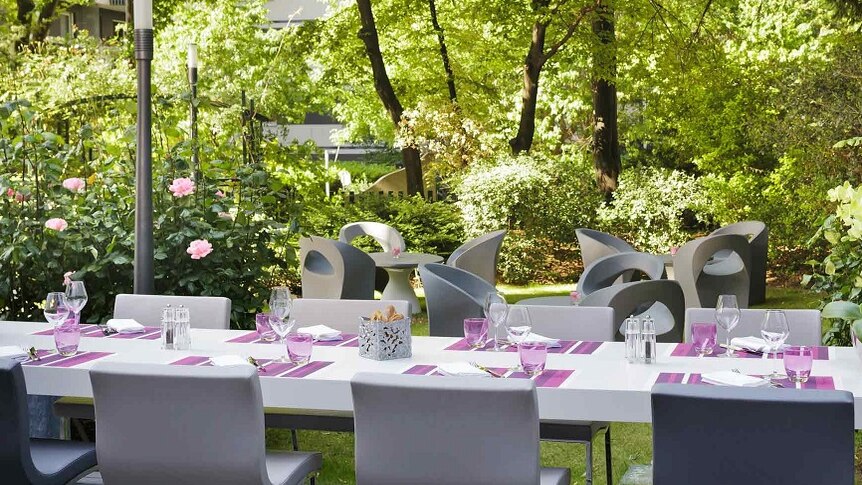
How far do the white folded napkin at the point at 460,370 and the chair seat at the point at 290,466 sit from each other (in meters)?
0.52

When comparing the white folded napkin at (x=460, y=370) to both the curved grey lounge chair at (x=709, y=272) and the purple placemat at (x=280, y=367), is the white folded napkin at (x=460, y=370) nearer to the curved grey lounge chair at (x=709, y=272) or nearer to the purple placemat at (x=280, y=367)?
the purple placemat at (x=280, y=367)

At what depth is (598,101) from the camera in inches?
580

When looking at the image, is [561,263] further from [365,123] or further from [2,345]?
[365,123]

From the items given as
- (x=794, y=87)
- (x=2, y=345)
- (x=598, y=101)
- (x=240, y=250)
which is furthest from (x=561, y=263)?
(x=2, y=345)

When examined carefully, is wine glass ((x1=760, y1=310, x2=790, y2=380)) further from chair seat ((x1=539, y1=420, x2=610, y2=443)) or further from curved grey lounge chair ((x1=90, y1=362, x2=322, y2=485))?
curved grey lounge chair ((x1=90, y1=362, x2=322, y2=485))

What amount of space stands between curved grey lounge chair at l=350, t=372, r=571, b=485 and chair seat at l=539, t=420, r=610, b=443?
1.09 m

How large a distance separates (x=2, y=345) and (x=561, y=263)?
987 cm

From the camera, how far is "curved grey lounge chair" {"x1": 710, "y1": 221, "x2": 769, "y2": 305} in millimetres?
10406

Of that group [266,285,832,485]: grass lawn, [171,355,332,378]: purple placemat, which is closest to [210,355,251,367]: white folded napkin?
[171,355,332,378]: purple placemat

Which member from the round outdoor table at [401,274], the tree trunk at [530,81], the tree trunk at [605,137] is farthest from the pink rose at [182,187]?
the tree trunk at [605,137]

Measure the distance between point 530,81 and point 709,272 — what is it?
16.6 ft

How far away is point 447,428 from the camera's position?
115 inches

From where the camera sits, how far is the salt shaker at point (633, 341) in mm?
3758

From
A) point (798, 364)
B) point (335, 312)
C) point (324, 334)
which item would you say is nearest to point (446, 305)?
point (335, 312)
